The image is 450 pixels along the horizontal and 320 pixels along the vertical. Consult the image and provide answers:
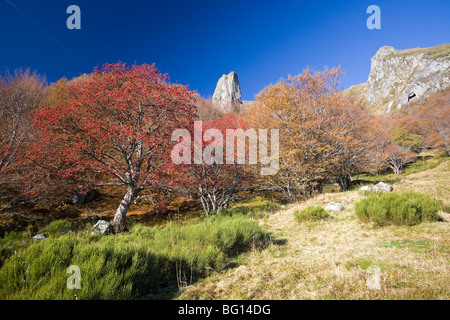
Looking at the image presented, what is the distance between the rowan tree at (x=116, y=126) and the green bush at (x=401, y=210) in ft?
26.0

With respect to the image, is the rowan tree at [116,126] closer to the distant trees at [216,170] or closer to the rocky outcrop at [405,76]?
the distant trees at [216,170]

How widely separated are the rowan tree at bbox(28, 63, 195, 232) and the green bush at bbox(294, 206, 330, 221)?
6045mm

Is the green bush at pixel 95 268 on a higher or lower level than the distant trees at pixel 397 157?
lower

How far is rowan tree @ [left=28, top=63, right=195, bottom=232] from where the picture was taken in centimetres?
831

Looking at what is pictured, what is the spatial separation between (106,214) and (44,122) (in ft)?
22.8

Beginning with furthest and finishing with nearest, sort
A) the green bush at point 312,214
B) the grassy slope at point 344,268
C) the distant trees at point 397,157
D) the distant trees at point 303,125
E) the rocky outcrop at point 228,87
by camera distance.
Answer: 1. the rocky outcrop at point 228,87
2. the distant trees at point 397,157
3. the distant trees at point 303,125
4. the green bush at point 312,214
5. the grassy slope at point 344,268

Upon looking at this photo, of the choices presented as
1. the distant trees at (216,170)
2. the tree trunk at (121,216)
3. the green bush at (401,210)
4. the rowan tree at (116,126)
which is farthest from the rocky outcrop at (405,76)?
the tree trunk at (121,216)

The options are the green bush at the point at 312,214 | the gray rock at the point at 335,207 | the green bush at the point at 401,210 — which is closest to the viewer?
the green bush at the point at 401,210

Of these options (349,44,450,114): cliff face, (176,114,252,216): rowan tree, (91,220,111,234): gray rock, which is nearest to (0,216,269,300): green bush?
(91,220,111,234): gray rock

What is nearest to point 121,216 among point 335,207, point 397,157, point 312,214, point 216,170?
point 216,170

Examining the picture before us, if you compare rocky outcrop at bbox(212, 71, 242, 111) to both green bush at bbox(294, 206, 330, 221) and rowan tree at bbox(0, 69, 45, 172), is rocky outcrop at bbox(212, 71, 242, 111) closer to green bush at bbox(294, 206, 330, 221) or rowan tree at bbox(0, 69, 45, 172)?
rowan tree at bbox(0, 69, 45, 172)

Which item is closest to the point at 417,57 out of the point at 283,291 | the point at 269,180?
the point at 269,180

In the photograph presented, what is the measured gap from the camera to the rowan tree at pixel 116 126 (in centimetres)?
831
